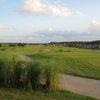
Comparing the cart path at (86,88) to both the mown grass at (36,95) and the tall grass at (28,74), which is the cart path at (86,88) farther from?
the tall grass at (28,74)

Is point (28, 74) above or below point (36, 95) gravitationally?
above

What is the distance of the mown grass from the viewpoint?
11.9 m

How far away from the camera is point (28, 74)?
13781 millimetres

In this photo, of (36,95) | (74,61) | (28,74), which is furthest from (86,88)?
(74,61)

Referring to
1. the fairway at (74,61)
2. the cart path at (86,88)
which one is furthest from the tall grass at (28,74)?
the cart path at (86,88)

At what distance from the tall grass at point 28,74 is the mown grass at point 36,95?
0.64 meters

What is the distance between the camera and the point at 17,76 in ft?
46.3

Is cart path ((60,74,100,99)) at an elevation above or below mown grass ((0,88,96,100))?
below

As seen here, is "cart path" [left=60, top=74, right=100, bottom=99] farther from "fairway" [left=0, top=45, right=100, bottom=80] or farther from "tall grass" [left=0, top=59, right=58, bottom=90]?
"tall grass" [left=0, top=59, right=58, bottom=90]

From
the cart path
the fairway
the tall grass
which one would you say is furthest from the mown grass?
the fairway

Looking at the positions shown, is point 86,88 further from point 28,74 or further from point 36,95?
point 36,95

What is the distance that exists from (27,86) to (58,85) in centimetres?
128

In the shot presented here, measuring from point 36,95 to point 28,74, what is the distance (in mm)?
1746

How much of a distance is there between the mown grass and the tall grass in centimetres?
64
